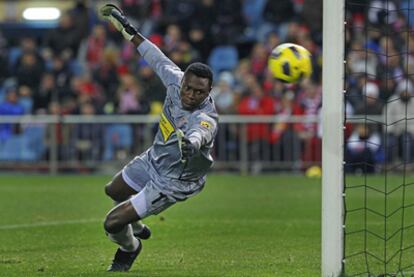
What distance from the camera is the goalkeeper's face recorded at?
9539 millimetres

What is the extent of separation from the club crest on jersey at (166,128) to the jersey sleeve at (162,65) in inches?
14.6

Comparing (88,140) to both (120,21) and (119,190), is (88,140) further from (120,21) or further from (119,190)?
(119,190)

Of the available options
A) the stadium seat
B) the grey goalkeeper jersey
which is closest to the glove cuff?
the grey goalkeeper jersey

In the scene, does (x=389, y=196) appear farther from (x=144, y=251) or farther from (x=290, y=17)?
(x=290, y=17)

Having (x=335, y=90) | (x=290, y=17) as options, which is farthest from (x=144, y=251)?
(x=290, y=17)

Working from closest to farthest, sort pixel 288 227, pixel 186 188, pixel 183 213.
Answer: pixel 186 188 → pixel 288 227 → pixel 183 213

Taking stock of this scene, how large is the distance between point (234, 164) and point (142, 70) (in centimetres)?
361

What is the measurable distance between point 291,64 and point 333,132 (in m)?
2.93

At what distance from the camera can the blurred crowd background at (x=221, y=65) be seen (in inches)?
901

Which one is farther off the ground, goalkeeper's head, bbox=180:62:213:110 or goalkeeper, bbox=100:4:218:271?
goalkeeper's head, bbox=180:62:213:110

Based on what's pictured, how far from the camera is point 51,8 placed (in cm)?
3180

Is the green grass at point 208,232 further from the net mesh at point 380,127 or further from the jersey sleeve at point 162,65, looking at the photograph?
the jersey sleeve at point 162,65

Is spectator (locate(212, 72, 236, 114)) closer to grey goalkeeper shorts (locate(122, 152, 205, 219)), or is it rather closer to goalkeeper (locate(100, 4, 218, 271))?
goalkeeper (locate(100, 4, 218, 271))

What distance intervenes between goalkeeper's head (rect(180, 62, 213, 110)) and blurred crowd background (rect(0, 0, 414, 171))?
1249 centimetres
